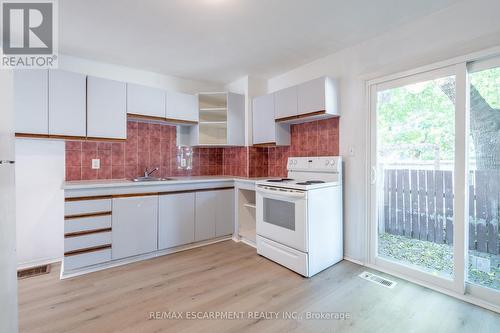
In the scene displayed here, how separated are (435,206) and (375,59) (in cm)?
152

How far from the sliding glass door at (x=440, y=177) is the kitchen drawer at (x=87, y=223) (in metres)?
2.78

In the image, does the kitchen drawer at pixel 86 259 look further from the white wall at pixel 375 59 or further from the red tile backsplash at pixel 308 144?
the white wall at pixel 375 59

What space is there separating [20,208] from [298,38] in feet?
11.2

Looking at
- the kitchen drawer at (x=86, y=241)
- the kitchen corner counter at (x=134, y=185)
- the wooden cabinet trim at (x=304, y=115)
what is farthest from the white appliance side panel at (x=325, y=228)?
the kitchen drawer at (x=86, y=241)

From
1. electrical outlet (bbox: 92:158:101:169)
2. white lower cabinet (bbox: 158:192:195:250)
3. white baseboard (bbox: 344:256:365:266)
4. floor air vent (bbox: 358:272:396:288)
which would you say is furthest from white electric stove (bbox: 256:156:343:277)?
electrical outlet (bbox: 92:158:101:169)

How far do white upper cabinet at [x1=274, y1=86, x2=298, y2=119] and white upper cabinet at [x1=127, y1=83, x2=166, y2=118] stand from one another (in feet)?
4.85

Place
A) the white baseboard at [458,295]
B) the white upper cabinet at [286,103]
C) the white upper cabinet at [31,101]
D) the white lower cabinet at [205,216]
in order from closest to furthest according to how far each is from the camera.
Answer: the white baseboard at [458,295], the white upper cabinet at [31,101], the white upper cabinet at [286,103], the white lower cabinet at [205,216]

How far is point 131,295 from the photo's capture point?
2.05 meters

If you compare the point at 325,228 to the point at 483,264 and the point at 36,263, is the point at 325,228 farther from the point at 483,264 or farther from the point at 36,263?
the point at 36,263

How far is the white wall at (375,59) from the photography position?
187cm

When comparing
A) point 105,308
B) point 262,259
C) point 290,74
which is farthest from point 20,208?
point 290,74

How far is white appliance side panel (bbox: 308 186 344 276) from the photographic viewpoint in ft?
7.85

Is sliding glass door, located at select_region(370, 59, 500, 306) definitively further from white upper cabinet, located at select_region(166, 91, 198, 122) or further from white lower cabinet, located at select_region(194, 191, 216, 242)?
white upper cabinet, located at select_region(166, 91, 198, 122)

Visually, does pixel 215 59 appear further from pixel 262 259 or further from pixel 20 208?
pixel 20 208
